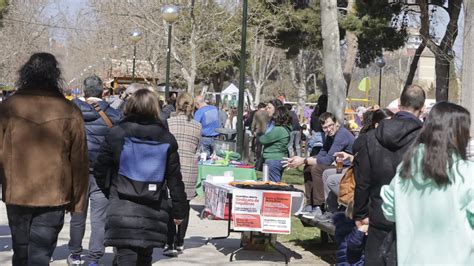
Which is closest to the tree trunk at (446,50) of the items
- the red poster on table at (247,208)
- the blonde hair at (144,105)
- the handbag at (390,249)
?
the red poster on table at (247,208)

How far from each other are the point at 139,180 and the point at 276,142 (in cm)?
683

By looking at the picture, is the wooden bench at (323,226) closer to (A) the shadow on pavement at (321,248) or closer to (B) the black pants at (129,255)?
→ (A) the shadow on pavement at (321,248)

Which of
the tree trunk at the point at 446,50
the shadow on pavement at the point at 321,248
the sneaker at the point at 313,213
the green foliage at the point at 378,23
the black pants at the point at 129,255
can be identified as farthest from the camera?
the green foliage at the point at 378,23

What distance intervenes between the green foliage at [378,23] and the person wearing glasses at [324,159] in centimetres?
1351

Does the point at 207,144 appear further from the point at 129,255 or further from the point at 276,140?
the point at 129,255

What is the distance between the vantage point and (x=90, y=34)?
66375 mm

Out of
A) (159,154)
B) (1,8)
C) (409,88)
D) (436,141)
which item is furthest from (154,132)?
(1,8)

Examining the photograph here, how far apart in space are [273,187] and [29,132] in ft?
14.3

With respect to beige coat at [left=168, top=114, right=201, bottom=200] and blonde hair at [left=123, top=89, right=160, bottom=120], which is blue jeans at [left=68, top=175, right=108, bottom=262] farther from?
blonde hair at [left=123, top=89, right=160, bottom=120]

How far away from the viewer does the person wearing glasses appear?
10805 mm

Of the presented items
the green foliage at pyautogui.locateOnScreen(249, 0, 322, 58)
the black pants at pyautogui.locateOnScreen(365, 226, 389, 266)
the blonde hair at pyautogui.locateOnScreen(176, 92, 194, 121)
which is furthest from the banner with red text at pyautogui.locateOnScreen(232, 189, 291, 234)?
the green foliage at pyautogui.locateOnScreen(249, 0, 322, 58)

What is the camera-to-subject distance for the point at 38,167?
6.32 meters

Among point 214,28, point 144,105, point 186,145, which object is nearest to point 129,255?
point 144,105

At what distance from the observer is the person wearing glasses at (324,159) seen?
35.4 ft
